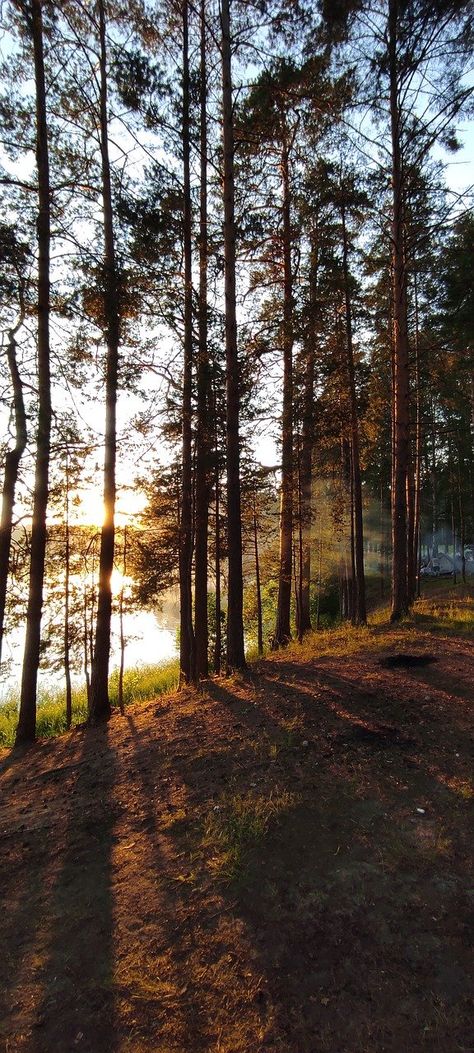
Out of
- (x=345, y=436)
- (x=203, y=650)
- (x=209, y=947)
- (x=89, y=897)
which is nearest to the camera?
(x=209, y=947)

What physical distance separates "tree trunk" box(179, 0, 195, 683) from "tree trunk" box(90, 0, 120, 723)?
1513mm

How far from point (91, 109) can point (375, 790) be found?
12680mm

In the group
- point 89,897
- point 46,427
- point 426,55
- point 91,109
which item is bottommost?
point 89,897

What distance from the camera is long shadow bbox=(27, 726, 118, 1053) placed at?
2.44 metres

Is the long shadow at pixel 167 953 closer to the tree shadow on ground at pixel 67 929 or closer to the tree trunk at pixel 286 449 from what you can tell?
the tree shadow on ground at pixel 67 929

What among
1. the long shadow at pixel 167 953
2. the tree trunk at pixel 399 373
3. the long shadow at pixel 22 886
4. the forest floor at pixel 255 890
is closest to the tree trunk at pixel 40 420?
the long shadow at pixel 22 886

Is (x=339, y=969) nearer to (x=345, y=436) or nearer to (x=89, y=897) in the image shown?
(x=89, y=897)

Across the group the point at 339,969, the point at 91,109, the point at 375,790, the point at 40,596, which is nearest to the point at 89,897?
the point at 339,969

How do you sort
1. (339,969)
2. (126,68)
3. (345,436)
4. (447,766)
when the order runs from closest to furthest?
(339,969) → (447,766) → (126,68) → (345,436)

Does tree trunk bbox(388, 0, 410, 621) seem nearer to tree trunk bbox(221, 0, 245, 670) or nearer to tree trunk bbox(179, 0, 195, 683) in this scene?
tree trunk bbox(221, 0, 245, 670)

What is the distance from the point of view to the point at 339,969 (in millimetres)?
2576

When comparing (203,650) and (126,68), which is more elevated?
(126,68)

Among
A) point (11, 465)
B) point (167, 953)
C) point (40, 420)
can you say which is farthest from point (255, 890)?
point (11, 465)

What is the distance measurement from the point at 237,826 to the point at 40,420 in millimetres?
8083
